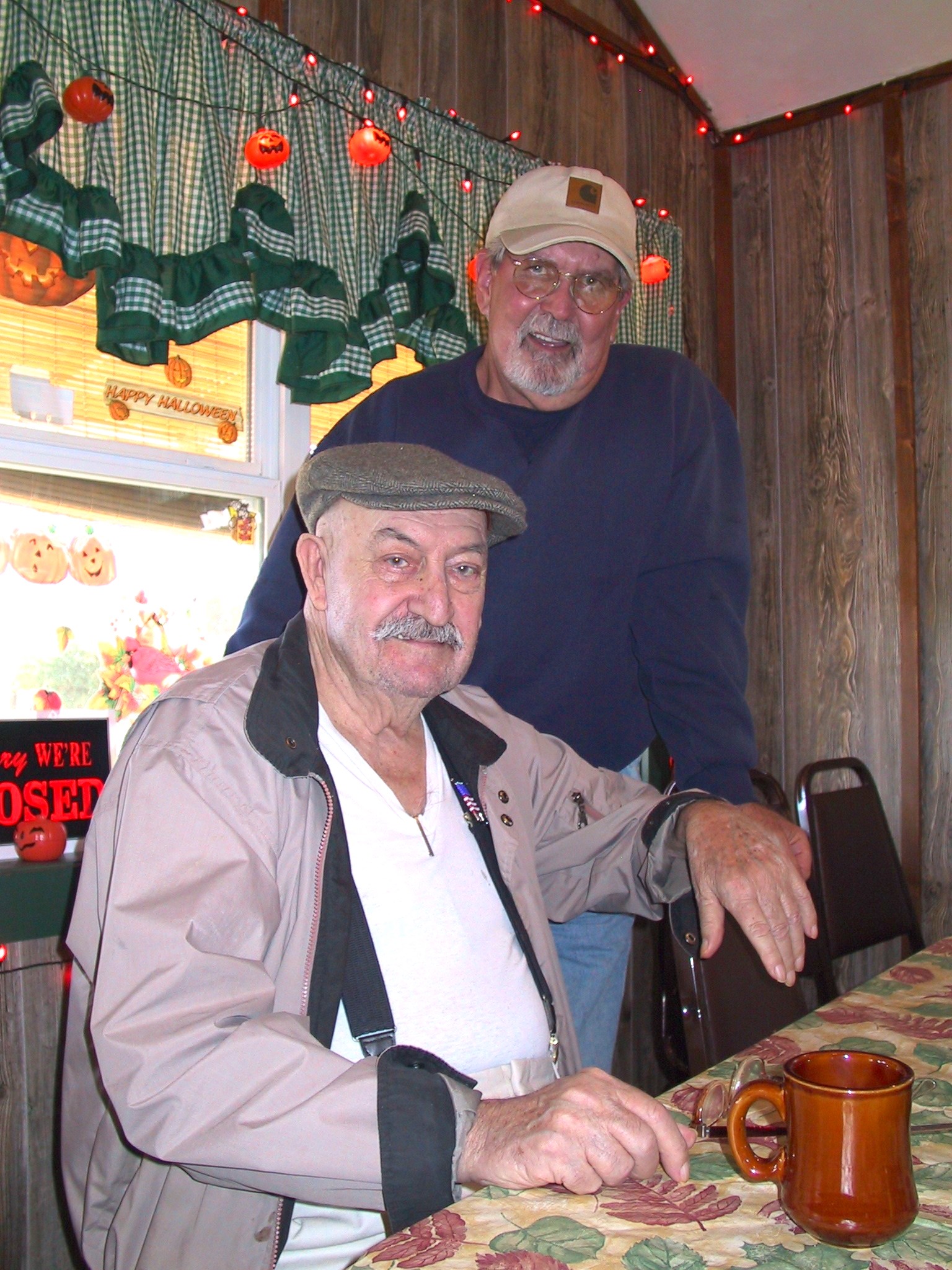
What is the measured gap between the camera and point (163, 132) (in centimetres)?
221

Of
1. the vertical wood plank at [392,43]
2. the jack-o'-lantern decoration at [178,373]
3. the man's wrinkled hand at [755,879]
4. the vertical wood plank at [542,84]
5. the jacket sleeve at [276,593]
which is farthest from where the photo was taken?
the vertical wood plank at [542,84]

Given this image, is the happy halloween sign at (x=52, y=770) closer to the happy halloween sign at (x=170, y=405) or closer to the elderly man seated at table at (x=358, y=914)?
the happy halloween sign at (x=170, y=405)

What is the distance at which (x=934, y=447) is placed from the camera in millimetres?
3447

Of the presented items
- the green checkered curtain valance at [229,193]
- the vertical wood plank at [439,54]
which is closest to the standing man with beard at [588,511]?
the green checkered curtain valance at [229,193]

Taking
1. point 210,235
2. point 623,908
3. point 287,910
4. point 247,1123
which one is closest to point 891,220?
point 210,235

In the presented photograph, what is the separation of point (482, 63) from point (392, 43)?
1.20 ft

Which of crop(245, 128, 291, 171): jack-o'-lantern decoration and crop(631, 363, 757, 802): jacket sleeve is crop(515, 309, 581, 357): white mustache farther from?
crop(245, 128, 291, 171): jack-o'-lantern decoration

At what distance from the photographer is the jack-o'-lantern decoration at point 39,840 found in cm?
196

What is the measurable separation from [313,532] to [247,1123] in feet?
2.42

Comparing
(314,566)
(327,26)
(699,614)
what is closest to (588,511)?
(699,614)

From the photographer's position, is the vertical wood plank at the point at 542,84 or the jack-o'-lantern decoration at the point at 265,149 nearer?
the jack-o'-lantern decoration at the point at 265,149

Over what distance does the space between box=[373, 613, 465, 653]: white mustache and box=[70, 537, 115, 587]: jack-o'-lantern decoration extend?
1.19 metres

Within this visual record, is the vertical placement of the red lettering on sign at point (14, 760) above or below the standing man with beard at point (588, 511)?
below

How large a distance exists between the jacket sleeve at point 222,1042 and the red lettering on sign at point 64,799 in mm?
1053
